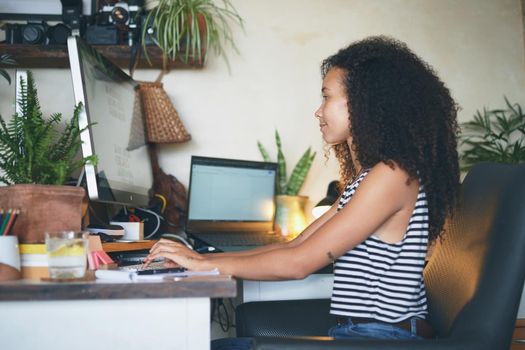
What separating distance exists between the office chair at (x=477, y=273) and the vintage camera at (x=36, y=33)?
186cm

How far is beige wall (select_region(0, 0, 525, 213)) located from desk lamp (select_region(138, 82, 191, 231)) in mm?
148

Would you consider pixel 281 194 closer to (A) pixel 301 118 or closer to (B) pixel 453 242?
(A) pixel 301 118

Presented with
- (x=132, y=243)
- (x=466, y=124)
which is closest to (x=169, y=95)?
(x=132, y=243)

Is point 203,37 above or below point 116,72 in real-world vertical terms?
above

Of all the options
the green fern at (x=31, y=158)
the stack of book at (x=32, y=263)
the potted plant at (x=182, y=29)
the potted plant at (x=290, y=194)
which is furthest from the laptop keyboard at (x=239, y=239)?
the stack of book at (x=32, y=263)

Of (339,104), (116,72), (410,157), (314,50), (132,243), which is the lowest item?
(132,243)

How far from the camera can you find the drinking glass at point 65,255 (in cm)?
105

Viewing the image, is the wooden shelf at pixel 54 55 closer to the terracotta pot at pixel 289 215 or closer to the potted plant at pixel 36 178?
the terracotta pot at pixel 289 215

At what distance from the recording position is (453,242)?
1380 mm

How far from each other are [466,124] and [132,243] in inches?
72.1

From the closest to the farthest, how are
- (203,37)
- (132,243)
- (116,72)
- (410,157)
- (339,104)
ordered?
(410,157) → (339,104) → (132,243) → (116,72) → (203,37)

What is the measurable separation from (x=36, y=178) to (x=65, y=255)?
1.15 ft

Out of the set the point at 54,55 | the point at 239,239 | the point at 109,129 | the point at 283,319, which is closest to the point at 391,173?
the point at 283,319

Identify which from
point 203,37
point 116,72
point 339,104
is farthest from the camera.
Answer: point 203,37
